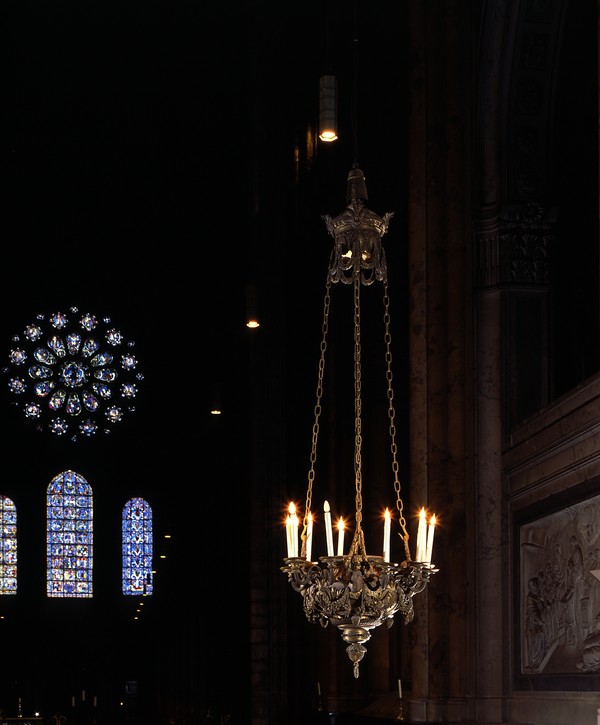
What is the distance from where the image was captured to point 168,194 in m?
37.5

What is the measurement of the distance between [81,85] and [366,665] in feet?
68.0

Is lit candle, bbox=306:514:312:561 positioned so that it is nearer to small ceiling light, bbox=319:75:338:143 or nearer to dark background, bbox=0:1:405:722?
small ceiling light, bbox=319:75:338:143

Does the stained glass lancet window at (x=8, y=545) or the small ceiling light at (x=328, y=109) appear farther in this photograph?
the stained glass lancet window at (x=8, y=545)

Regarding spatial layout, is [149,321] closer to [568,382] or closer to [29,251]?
[29,251]

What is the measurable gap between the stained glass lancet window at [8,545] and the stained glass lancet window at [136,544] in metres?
3.63

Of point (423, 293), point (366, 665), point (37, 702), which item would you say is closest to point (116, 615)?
point (37, 702)

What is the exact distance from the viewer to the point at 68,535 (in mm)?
43281

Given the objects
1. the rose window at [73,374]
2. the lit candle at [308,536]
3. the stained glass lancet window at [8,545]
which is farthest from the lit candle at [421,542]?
the stained glass lancet window at [8,545]

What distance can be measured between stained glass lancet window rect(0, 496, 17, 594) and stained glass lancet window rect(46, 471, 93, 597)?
3.57 ft

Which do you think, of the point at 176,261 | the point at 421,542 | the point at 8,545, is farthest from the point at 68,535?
the point at 421,542

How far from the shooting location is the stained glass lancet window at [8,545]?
42.1 m

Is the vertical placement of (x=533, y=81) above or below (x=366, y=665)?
above

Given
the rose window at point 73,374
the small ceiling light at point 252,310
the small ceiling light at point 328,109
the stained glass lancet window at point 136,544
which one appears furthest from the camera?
the stained glass lancet window at point 136,544

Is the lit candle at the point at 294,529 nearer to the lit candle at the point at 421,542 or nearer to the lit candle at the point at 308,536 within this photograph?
the lit candle at the point at 308,536
